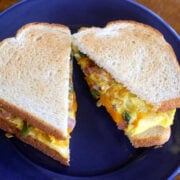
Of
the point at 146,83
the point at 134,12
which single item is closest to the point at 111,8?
the point at 134,12

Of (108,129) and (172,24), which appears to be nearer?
(108,129)

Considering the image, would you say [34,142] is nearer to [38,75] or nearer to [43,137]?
[43,137]

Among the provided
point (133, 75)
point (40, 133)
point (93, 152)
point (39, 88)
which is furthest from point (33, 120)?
point (133, 75)

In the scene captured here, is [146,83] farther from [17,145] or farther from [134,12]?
[17,145]

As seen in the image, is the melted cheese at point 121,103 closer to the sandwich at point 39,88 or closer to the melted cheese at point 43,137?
the sandwich at point 39,88

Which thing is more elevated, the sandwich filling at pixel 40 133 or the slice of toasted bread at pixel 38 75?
the slice of toasted bread at pixel 38 75

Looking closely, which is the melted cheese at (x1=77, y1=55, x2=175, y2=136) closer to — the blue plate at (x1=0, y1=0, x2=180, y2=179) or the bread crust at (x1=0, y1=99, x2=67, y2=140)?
the blue plate at (x1=0, y1=0, x2=180, y2=179)

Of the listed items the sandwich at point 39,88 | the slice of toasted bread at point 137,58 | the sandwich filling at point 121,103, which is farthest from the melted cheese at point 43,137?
the slice of toasted bread at point 137,58

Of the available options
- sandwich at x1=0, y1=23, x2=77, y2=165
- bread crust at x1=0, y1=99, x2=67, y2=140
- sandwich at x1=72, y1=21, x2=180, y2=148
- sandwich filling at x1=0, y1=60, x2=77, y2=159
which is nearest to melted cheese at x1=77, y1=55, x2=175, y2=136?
sandwich at x1=72, y1=21, x2=180, y2=148
